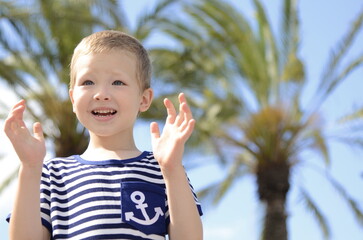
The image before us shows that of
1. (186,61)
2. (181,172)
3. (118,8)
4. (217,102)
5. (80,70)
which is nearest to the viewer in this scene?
(181,172)

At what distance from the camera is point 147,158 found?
251cm

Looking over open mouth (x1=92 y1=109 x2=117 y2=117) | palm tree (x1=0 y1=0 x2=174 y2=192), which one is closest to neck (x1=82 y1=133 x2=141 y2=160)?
open mouth (x1=92 y1=109 x2=117 y2=117)

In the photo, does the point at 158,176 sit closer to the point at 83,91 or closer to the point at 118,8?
the point at 83,91

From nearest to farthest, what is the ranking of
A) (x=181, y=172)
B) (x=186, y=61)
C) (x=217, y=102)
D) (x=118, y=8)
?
(x=181, y=172)
(x=118, y=8)
(x=186, y=61)
(x=217, y=102)

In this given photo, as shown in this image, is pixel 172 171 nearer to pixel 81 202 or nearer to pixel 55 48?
pixel 81 202

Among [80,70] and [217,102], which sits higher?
[217,102]

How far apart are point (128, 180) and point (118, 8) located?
31.2 feet

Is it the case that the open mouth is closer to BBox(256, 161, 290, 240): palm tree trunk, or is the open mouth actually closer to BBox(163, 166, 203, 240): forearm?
BBox(163, 166, 203, 240): forearm

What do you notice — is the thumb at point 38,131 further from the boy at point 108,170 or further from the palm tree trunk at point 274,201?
the palm tree trunk at point 274,201

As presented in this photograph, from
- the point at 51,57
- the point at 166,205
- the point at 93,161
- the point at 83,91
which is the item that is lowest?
the point at 166,205

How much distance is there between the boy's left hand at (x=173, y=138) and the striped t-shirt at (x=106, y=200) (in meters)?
0.13

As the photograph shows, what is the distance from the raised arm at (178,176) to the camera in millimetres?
2295

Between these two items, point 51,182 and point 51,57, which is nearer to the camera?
point 51,182

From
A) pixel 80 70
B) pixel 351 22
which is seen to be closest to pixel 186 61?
pixel 351 22
